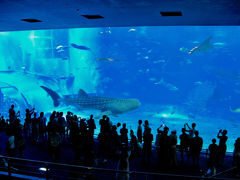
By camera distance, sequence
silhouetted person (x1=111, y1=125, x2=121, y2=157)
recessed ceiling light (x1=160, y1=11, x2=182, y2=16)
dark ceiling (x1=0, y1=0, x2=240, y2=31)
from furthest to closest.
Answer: silhouetted person (x1=111, y1=125, x2=121, y2=157) < recessed ceiling light (x1=160, y1=11, x2=182, y2=16) < dark ceiling (x1=0, y1=0, x2=240, y2=31)

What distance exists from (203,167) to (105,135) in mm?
3126

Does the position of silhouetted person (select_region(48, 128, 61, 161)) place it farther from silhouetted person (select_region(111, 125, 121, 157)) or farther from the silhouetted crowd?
silhouetted person (select_region(111, 125, 121, 157))

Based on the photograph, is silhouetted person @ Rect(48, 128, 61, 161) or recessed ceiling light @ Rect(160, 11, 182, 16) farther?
recessed ceiling light @ Rect(160, 11, 182, 16)

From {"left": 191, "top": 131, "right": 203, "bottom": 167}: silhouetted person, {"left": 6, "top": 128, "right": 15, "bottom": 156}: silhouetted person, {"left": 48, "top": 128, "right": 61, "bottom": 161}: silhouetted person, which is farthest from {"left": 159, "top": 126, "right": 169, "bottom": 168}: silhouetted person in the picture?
{"left": 6, "top": 128, "right": 15, "bottom": 156}: silhouetted person

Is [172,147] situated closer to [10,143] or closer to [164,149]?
[164,149]

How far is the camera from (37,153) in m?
7.13

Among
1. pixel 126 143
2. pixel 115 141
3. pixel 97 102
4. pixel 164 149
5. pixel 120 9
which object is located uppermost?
pixel 120 9

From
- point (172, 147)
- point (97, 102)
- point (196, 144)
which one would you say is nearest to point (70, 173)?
point (172, 147)

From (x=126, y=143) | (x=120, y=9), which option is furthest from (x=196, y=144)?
(x=120, y=9)

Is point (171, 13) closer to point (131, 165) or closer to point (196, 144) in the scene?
point (196, 144)

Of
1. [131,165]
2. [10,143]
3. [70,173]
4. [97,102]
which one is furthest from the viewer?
[97,102]

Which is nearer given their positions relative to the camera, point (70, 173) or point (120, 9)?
point (70, 173)

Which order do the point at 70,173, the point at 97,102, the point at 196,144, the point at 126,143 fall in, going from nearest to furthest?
1. the point at 126,143
2. the point at 70,173
3. the point at 196,144
4. the point at 97,102

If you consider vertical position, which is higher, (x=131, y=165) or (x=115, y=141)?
(x=115, y=141)
